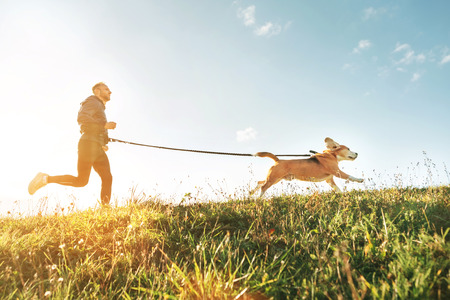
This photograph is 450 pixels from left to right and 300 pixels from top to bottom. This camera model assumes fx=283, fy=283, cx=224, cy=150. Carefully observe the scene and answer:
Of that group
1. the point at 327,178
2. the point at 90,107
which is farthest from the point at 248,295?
the point at 327,178

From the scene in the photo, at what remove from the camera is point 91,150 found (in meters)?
5.50

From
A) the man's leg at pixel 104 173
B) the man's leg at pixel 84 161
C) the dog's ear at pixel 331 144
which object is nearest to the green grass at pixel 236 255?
the man's leg at pixel 104 173

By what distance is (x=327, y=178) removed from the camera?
7.42 metres

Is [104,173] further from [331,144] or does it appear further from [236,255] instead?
[331,144]

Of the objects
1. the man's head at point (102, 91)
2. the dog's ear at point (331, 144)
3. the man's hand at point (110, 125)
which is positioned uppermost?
the man's head at point (102, 91)

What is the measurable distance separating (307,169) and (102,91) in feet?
16.9

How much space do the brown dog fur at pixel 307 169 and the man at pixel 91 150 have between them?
3430 millimetres

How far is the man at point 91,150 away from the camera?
5.48 m

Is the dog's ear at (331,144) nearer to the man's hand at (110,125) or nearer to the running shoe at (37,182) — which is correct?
the man's hand at (110,125)

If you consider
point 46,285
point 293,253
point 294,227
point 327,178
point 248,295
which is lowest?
point 46,285

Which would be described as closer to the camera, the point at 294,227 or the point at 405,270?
the point at 405,270

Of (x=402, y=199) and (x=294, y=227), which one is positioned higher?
(x=402, y=199)

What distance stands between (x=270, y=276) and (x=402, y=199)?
3227mm

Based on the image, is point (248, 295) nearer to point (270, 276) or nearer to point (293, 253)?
point (270, 276)
